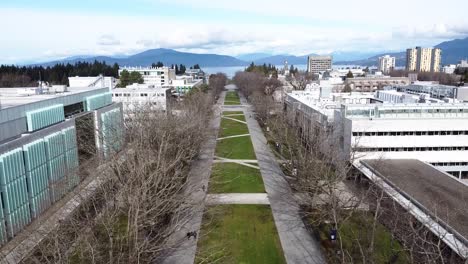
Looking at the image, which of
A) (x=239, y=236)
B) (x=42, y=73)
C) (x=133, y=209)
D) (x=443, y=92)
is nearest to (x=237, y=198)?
(x=239, y=236)

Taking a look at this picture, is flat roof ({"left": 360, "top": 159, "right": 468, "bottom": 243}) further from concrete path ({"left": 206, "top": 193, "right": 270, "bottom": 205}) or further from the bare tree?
the bare tree

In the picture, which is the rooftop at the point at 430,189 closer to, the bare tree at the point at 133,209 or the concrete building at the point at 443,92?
the bare tree at the point at 133,209

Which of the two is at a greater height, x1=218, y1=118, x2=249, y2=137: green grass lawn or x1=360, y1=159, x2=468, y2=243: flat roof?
x1=360, y1=159, x2=468, y2=243: flat roof

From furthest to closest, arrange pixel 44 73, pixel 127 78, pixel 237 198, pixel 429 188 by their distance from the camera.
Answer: pixel 127 78, pixel 44 73, pixel 237 198, pixel 429 188

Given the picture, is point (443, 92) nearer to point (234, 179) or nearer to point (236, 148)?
point (236, 148)

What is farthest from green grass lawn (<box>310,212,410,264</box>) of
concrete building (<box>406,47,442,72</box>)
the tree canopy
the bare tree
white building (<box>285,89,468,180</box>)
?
concrete building (<box>406,47,442,72</box>)

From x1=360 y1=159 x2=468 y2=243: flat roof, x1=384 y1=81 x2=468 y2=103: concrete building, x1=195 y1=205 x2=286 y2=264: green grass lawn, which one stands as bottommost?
x1=195 y1=205 x2=286 y2=264: green grass lawn
